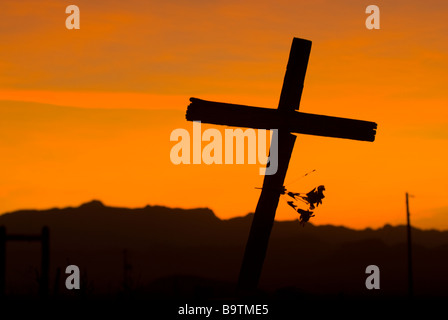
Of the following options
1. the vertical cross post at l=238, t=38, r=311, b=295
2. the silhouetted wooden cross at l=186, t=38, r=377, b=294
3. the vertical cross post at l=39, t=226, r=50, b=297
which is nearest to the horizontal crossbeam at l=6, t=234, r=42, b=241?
the vertical cross post at l=39, t=226, r=50, b=297

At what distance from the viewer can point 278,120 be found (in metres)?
12.3

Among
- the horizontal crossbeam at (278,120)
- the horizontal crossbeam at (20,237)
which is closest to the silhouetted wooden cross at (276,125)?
the horizontal crossbeam at (278,120)

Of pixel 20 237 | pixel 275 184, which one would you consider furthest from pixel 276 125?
pixel 20 237

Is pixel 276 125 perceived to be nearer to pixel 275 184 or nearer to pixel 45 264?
pixel 275 184

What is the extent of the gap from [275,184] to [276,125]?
0.89 metres

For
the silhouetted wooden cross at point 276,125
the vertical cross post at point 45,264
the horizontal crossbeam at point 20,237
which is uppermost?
the silhouetted wooden cross at point 276,125

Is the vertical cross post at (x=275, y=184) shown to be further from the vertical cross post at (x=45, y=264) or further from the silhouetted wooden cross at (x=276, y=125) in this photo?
the vertical cross post at (x=45, y=264)

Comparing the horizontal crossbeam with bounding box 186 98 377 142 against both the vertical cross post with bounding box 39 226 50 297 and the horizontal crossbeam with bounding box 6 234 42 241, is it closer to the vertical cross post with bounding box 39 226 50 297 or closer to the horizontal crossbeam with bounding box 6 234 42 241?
the vertical cross post with bounding box 39 226 50 297

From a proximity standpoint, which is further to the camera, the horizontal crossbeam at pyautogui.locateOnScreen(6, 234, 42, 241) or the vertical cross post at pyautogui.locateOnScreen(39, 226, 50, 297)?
the horizontal crossbeam at pyautogui.locateOnScreen(6, 234, 42, 241)

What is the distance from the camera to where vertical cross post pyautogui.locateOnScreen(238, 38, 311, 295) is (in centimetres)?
1202

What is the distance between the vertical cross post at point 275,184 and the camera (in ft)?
39.4
